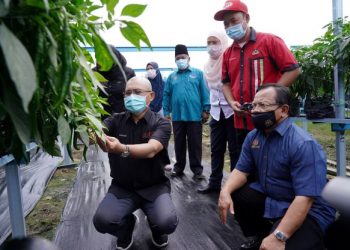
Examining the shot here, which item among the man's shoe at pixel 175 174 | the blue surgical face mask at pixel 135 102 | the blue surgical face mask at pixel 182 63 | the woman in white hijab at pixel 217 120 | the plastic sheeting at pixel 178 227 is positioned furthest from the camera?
the man's shoe at pixel 175 174

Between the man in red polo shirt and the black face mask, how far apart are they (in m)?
0.51

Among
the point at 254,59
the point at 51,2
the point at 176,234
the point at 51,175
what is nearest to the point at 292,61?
the point at 254,59

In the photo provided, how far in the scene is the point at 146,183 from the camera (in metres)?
2.08

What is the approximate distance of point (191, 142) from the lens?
3.58 meters

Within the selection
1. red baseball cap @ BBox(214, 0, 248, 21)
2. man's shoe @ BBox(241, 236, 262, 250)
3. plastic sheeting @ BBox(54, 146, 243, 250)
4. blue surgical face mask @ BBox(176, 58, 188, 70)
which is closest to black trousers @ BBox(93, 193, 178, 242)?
plastic sheeting @ BBox(54, 146, 243, 250)

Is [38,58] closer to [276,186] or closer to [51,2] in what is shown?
[51,2]

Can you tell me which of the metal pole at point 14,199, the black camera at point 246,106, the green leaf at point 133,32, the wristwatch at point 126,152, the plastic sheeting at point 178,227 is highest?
the green leaf at point 133,32

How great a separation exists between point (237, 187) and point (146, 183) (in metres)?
0.59

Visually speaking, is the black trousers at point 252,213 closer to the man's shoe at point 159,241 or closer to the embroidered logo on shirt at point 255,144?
the embroidered logo on shirt at point 255,144

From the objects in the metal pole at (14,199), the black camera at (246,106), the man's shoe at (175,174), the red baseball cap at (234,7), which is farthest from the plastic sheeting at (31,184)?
the red baseball cap at (234,7)

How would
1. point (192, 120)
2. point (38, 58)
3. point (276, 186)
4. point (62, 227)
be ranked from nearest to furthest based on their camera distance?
point (38, 58), point (276, 186), point (62, 227), point (192, 120)

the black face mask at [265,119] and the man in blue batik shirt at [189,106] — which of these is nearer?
the black face mask at [265,119]

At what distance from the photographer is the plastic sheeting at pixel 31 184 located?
8.23 ft

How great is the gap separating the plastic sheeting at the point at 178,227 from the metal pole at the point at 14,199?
1.45 feet
